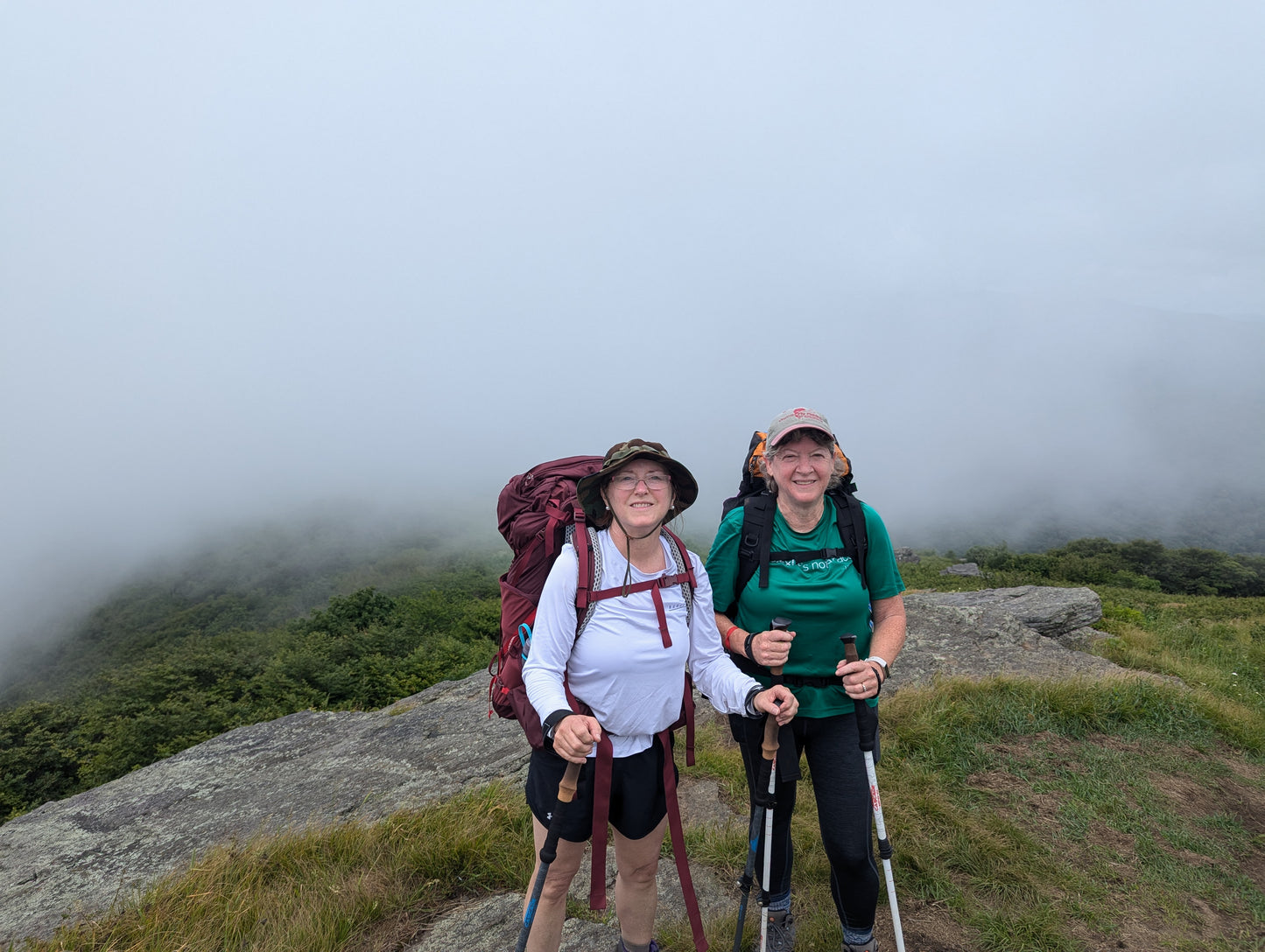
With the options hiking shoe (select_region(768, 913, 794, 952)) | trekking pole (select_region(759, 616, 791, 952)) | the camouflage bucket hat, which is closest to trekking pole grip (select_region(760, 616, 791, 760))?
trekking pole (select_region(759, 616, 791, 952))

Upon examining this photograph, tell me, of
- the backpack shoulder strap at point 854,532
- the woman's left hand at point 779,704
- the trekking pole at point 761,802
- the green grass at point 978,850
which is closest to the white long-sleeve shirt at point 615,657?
the woman's left hand at point 779,704

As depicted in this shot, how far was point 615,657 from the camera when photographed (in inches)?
103

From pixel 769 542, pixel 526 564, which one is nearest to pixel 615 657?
pixel 526 564

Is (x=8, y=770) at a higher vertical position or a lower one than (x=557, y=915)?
lower

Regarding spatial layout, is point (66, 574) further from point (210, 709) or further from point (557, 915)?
point (557, 915)

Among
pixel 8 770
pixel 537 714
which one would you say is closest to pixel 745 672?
pixel 537 714

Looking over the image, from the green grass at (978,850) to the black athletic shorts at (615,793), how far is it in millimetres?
1336

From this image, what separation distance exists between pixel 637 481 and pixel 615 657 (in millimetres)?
774

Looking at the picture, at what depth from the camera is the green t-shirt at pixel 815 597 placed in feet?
10.0

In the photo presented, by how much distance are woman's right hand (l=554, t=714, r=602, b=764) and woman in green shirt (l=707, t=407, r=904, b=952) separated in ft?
3.19

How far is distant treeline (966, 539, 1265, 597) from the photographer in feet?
85.9

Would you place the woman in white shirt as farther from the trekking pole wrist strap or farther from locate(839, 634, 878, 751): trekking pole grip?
locate(839, 634, 878, 751): trekking pole grip

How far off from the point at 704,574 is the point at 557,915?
5.73 ft

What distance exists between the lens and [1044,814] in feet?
15.5
